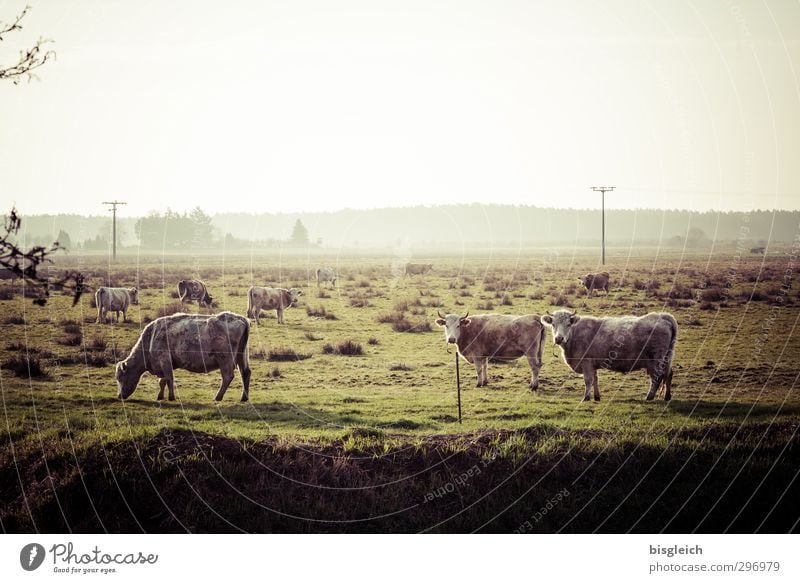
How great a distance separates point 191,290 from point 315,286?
44.6 ft

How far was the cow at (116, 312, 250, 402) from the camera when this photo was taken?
15547 mm

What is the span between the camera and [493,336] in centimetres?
1861

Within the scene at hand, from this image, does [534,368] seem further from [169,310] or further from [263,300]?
[169,310]

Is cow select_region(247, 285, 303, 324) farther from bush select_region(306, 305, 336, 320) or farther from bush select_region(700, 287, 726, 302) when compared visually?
bush select_region(700, 287, 726, 302)

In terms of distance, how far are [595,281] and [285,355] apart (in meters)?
22.7

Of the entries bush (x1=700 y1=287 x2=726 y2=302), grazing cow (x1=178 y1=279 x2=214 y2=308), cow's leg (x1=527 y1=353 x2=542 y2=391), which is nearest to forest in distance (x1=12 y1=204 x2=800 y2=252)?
grazing cow (x1=178 y1=279 x2=214 y2=308)

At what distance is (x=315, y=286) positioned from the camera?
1880 inches

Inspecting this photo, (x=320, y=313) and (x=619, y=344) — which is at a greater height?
(x=619, y=344)

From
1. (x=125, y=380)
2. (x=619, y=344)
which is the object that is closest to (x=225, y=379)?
(x=125, y=380)

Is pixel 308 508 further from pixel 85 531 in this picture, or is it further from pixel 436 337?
pixel 436 337

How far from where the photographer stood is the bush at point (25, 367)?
57.0 ft

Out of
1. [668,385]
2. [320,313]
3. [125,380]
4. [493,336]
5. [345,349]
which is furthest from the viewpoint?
[320,313]

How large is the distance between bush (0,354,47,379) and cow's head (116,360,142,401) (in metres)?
3.51

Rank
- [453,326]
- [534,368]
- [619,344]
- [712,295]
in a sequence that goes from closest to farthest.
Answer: [619,344] → [534,368] → [453,326] → [712,295]
